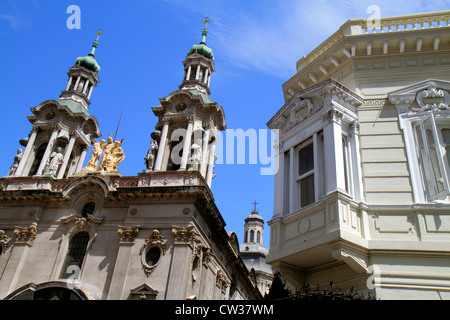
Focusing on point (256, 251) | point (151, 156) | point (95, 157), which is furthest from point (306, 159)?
point (256, 251)

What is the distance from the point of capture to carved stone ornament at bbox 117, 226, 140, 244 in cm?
2500

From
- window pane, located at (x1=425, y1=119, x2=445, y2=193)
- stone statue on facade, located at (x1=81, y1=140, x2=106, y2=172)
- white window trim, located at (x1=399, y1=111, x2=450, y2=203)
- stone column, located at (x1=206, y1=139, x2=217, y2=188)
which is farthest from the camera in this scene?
stone column, located at (x1=206, y1=139, x2=217, y2=188)

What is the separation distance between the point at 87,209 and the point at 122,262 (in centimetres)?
603

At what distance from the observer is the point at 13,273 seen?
2594 cm

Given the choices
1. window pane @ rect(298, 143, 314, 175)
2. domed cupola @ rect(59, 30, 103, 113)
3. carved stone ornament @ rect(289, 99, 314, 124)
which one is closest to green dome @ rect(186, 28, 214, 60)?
domed cupola @ rect(59, 30, 103, 113)

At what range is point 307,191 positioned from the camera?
12562 millimetres

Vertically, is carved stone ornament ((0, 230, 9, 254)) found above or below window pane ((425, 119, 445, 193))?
above

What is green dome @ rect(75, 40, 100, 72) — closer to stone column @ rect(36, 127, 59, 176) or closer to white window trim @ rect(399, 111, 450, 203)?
stone column @ rect(36, 127, 59, 176)

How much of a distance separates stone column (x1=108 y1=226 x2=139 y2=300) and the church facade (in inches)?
543

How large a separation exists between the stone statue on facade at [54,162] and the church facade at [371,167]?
23.2 metres

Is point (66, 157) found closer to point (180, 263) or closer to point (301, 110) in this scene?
point (180, 263)

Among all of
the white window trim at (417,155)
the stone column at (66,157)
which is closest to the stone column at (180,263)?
the stone column at (66,157)

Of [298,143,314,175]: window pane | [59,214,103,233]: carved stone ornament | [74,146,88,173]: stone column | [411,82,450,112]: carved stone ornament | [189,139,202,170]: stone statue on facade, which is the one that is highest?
[74,146,88,173]: stone column
